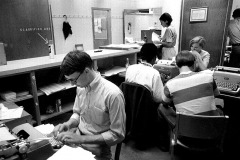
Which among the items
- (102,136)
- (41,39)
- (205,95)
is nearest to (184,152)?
(205,95)

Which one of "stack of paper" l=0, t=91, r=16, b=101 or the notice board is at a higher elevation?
the notice board

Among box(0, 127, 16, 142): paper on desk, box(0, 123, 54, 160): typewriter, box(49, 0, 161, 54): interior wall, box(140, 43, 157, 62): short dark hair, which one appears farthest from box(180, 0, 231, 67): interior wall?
box(0, 127, 16, 142): paper on desk

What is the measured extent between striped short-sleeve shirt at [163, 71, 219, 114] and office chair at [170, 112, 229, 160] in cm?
23

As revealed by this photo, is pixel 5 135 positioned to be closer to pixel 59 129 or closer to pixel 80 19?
pixel 59 129

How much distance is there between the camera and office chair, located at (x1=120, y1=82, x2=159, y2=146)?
207 centimetres

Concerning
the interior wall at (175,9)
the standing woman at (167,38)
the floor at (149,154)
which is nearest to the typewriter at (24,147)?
the floor at (149,154)

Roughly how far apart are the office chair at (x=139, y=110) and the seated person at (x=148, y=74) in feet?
0.48

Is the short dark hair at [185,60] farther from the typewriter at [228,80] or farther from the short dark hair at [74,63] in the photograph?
the short dark hair at [74,63]

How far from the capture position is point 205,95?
1654 mm

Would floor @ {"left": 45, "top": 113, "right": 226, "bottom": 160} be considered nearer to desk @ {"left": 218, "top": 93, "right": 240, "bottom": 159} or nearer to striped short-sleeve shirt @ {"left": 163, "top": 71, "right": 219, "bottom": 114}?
desk @ {"left": 218, "top": 93, "right": 240, "bottom": 159}

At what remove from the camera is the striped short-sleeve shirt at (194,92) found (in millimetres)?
1655

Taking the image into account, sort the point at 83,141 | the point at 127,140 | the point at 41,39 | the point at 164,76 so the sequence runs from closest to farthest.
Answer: the point at 83,141, the point at 127,140, the point at 164,76, the point at 41,39

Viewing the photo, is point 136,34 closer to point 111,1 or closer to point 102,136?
point 111,1

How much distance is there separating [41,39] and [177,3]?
10.2ft
